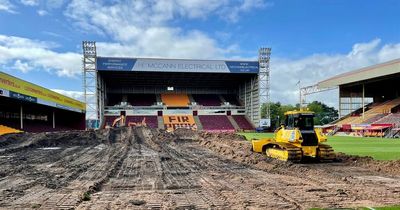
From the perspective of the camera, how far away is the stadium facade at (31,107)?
31.8 metres

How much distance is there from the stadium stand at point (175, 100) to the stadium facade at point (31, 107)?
15.8 metres

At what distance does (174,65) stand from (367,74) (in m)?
27.9

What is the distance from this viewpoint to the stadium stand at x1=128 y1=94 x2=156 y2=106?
71438mm

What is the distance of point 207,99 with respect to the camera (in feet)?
246

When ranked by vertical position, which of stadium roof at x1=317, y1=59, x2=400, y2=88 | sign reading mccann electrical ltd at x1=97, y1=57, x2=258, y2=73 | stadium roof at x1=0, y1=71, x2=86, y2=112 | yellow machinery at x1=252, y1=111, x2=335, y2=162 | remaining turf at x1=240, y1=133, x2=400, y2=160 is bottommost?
remaining turf at x1=240, y1=133, x2=400, y2=160

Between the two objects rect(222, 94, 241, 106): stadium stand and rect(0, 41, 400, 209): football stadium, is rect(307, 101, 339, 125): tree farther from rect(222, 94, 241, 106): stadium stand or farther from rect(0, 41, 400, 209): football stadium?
rect(0, 41, 400, 209): football stadium

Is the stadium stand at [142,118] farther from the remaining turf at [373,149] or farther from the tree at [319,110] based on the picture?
the tree at [319,110]

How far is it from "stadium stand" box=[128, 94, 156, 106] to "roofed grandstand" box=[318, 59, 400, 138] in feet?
99.2

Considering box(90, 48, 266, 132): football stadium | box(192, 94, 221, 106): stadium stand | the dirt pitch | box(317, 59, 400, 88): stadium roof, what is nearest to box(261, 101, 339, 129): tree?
box(192, 94, 221, 106): stadium stand

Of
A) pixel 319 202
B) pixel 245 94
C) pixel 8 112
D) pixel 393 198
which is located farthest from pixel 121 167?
pixel 245 94

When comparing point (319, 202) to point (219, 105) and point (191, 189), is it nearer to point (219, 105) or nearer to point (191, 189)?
point (191, 189)

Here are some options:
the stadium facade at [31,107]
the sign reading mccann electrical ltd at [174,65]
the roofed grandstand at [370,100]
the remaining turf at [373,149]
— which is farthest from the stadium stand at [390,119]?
the stadium facade at [31,107]

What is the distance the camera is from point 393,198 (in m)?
8.09

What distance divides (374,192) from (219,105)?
209 ft
